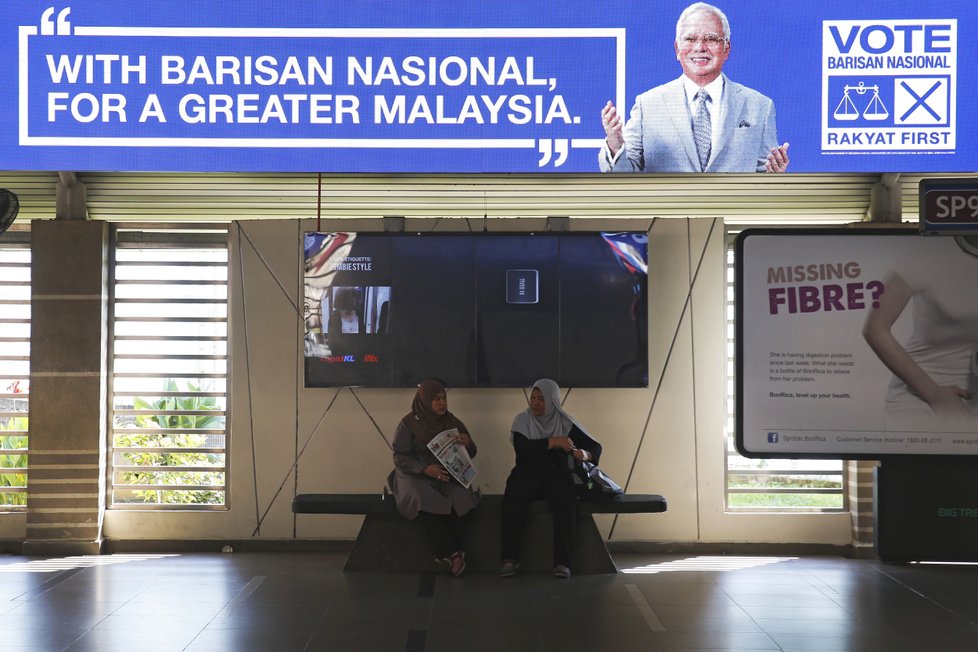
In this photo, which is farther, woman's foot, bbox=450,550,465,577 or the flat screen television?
the flat screen television

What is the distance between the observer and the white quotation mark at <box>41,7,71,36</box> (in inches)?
291

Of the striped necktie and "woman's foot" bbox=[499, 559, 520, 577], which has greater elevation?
the striped necktie

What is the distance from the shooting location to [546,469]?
310 inches

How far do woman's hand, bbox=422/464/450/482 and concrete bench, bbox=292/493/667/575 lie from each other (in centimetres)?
36

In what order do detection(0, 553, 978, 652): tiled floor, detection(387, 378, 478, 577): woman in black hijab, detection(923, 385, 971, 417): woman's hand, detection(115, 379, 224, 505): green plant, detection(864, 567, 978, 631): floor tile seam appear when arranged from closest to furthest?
detection(0, 553, 978, 652): tiled floor
detection(864, 567, 978, 631): floor tile seam
detection(923, 385, 971, 417): woman's hand
detection(387, 378, 478, 577): woman in black hijab
detection(115, 379, 224, 505): green plant

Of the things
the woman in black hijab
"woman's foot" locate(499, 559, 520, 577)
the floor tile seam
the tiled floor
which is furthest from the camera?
the woman in black hijab

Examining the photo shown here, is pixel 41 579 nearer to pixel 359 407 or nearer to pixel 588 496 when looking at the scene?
pixel 359 407

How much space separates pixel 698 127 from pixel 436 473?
3145mm

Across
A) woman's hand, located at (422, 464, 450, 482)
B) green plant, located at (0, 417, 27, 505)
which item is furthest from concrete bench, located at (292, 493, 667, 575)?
green plant, located at (0, 417, 27, 505)

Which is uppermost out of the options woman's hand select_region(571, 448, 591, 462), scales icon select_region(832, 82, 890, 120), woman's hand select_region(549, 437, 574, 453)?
scales icon select_region(832, 82, 890, 120)

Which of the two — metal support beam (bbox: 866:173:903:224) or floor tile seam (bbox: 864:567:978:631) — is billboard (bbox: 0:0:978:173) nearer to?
metal support beam (bbox: 866:173:903:224)

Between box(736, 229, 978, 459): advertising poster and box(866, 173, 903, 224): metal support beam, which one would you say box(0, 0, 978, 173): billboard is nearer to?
box(736, 229, 978, 459): advertising poster

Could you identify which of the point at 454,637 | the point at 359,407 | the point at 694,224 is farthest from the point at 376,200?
the point at 454,637

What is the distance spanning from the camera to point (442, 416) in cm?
803
